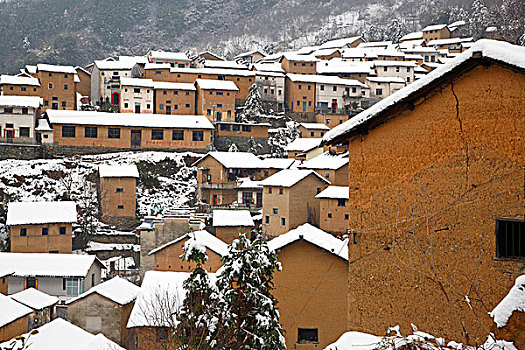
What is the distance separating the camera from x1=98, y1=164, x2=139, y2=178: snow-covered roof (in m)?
44.1

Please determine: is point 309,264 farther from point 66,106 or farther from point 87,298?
point 66,106

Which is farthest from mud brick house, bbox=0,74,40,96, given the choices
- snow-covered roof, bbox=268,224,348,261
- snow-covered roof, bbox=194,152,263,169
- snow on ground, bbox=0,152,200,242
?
Result: snow-covered roof, bbox=268,224,348,261

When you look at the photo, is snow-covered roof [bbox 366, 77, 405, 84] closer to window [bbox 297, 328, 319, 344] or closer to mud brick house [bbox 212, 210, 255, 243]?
mud brick house [bbox 212, 210, 255, 243]

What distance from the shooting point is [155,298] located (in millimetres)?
20797

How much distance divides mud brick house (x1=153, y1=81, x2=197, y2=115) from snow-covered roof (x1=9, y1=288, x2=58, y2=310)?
31581mm

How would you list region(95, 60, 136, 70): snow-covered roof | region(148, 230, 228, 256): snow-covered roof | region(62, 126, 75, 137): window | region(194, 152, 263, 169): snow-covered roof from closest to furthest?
1. region(148, 230, 228, 256): snow-covered roof
2. region(194, 152, 263, 169): snow-covered roof
3. region(62, 126, 75, 137): window
4. region(95, 60, 136, 70): snow-covered roof

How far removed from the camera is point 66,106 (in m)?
57.2

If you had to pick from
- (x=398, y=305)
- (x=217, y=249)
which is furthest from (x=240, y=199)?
(x=398, y=305)

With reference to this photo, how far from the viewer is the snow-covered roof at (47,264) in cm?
3048

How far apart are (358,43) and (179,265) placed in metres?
70.4

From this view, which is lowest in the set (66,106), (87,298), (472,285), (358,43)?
(87,298)

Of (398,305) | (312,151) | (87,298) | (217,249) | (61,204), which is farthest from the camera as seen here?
(312,151)

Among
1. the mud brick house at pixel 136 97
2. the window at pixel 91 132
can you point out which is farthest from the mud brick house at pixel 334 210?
the mud brick house at pixel 136 97

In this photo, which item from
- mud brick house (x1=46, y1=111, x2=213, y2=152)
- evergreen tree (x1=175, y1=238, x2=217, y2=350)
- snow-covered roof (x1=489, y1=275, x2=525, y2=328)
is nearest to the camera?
snow-covered roof (x1=489, y1=275, x2=525, y2=328)
